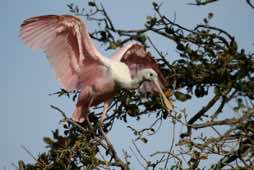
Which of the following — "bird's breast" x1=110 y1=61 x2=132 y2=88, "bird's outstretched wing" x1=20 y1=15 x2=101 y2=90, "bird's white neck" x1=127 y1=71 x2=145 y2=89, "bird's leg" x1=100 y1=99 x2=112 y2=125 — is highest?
"bird's outstretched wing" x1=20 y1=15 x2=101 y2=90

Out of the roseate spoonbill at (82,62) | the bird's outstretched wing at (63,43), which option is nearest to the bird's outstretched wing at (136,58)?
the roseate spoonbill at (82,62)

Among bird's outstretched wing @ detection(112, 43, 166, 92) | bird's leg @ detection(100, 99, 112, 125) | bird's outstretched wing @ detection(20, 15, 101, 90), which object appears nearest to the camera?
bird's leg @ detection(100, 99, 112, 125)

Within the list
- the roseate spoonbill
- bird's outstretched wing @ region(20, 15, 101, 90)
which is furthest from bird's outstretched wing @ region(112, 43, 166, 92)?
bird's outstretched wing @ region(20, 15, 101, 90)

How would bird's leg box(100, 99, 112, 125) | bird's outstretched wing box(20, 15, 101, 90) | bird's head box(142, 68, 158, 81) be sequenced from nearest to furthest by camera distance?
bird's leg box(100, 99, 112, 125), bird's outstretched wing box(20, 15, 101, 90), bird's head box(142, 68, 158, 81)

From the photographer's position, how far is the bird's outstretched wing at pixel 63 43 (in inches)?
163

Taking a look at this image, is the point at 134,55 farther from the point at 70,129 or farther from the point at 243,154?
the point at 243,154

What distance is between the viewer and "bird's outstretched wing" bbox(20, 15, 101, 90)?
4.14 m

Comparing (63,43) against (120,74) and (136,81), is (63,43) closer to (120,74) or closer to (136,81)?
(120,74)

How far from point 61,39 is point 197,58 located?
1.34 meters

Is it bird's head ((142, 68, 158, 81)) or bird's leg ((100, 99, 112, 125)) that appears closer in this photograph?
bird's leg ((100, 99, 112, 125))

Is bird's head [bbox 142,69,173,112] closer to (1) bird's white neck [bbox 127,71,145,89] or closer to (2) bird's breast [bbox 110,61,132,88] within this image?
(1) bird's white neck [bbox 127,71,145,89]

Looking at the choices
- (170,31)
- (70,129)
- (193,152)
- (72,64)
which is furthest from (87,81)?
(193,152)

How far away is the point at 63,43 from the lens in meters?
4.39

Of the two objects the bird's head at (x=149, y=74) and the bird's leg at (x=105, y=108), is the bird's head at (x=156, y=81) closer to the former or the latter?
the bird's head at (x=149, y=74)
